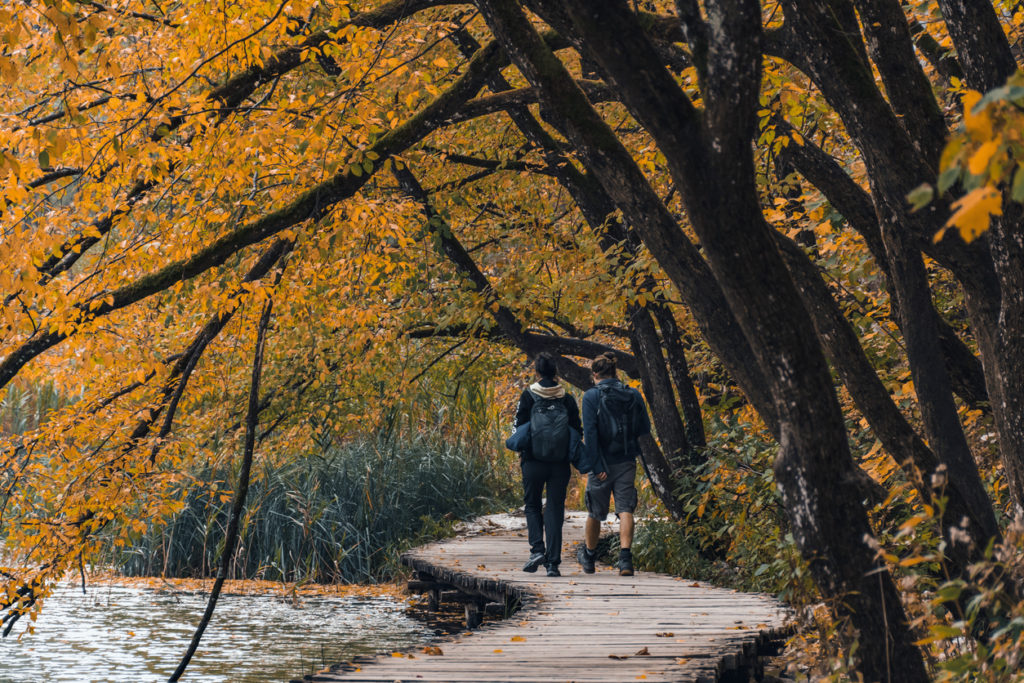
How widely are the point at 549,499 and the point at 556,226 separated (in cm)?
416

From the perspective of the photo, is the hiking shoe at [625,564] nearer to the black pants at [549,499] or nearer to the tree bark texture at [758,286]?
the black pants at [549,499]

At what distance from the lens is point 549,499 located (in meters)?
9.01

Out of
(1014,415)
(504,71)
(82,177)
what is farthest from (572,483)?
(1014,415)

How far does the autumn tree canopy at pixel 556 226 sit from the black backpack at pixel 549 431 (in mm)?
1023

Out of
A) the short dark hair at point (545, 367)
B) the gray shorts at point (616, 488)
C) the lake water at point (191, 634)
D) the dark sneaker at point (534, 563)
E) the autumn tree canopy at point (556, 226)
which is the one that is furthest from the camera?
the dark sneaker at point (534, 563)

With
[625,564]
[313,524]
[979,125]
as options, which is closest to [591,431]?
[625,564]

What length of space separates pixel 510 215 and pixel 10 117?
5.97 meters

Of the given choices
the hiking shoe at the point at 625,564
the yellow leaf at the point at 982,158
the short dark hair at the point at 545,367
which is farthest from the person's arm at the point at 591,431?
the yellow leaf at the point at 982,158

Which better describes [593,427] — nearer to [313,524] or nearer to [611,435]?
[611,435]

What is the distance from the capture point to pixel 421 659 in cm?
609

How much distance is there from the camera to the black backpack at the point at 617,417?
28.7ft

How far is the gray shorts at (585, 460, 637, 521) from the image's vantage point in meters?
9.01

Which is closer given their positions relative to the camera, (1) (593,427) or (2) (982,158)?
(2) (982,158)

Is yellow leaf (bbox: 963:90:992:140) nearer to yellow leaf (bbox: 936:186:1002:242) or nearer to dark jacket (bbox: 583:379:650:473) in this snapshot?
yellow leaf (bbox: 936:186:1002:242)
